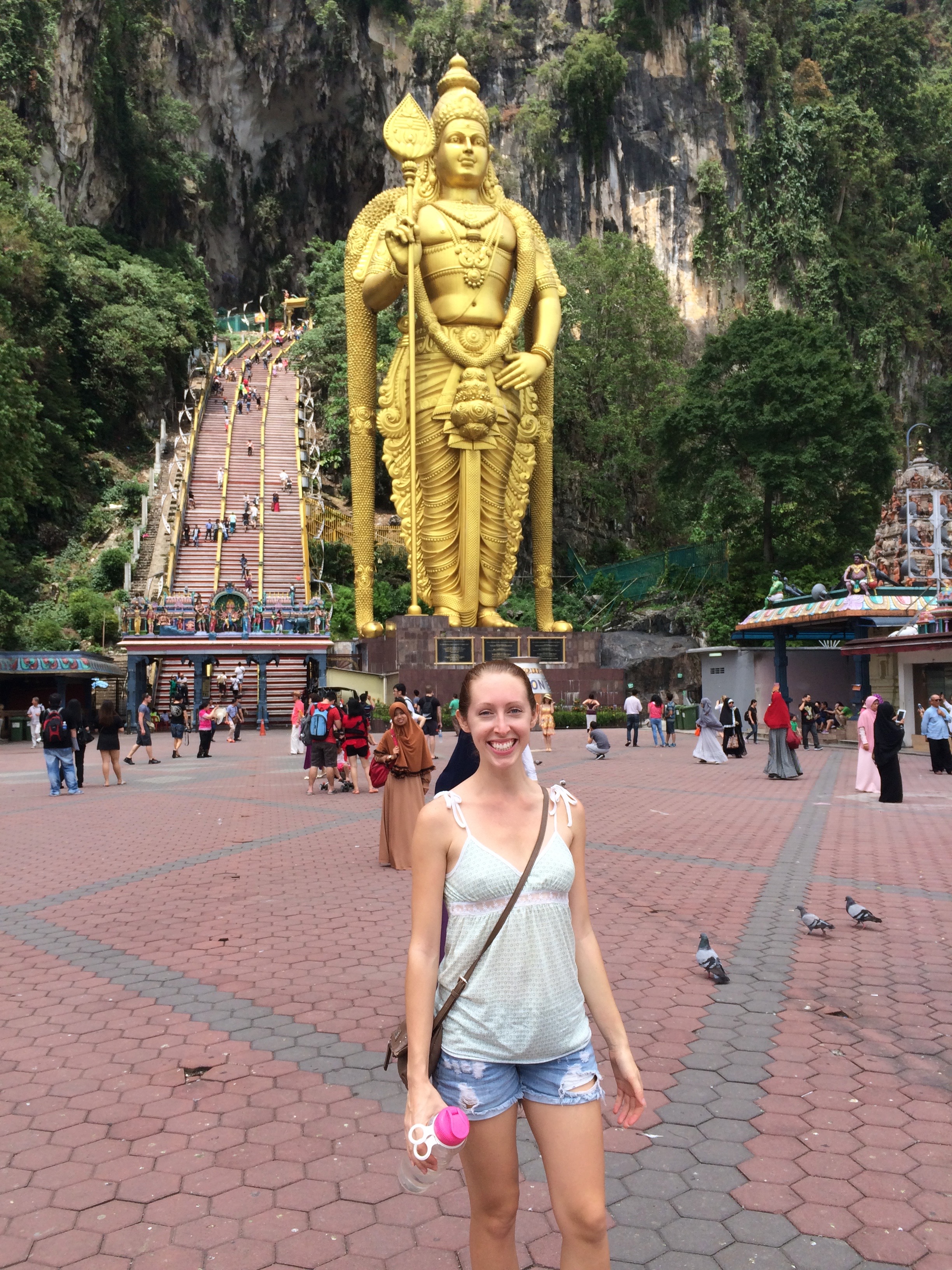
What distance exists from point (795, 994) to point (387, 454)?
19.0m

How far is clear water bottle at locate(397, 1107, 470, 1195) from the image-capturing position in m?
1.63

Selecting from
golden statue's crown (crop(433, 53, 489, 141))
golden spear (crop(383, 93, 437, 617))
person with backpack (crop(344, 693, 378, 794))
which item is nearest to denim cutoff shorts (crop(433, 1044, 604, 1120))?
person with backpack (crop(344, 693, 378, 794))

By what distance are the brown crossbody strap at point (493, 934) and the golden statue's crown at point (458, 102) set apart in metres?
21.7

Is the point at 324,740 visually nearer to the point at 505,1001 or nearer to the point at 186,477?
the point at 505,1001

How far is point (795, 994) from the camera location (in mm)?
4141

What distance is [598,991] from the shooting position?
195 centimetres

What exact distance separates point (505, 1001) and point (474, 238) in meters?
20.7

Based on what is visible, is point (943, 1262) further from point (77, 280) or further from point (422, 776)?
point (77, 280)

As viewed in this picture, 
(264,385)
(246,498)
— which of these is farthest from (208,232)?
(246,498)

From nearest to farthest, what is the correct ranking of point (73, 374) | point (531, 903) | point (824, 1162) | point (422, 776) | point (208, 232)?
point (531, 903), point (824, 1162), point (422, 776), point (73, 374), point (208, 232)

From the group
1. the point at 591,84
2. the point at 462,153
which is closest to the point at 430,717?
the point at 462,153

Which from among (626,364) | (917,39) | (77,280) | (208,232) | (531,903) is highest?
(917,39)

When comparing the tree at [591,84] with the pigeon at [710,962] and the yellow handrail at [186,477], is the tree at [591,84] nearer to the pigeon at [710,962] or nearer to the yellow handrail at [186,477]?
the yellow handrail at [186,477]

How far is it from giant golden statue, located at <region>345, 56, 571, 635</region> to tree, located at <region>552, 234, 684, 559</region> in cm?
1015
